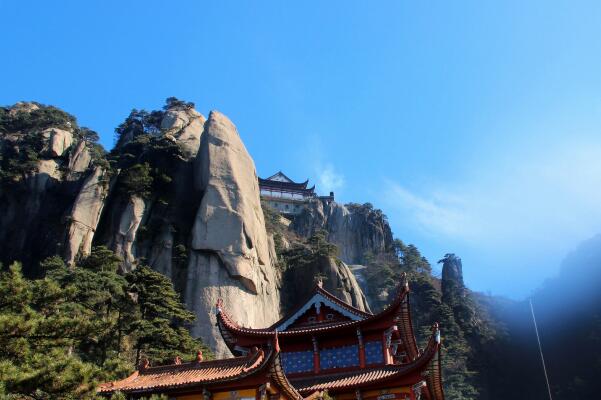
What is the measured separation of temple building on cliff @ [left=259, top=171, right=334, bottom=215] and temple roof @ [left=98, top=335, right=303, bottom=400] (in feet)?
211

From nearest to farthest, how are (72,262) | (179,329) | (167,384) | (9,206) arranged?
1. (167,384)
2. (179,329)
3. (72,262)
4. (9,206)

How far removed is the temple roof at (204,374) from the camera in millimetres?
14047

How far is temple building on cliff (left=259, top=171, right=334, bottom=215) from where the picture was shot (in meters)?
82.6

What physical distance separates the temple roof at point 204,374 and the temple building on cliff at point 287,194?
64.2 metres

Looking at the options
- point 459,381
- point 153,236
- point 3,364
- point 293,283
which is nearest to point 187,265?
point 153,236

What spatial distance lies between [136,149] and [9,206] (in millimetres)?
10279

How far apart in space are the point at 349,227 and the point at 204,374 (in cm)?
6211

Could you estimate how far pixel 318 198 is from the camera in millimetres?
82688

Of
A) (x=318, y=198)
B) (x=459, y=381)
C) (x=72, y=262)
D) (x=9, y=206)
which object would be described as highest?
(x=318, y=198)

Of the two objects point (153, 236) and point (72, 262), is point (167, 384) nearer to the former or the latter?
point (72, 262)

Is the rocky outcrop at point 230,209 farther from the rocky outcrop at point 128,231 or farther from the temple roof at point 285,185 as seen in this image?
the temple roof at point 285,185

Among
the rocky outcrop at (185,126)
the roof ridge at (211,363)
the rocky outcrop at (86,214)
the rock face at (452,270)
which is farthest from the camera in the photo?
the rock face at (452,270)

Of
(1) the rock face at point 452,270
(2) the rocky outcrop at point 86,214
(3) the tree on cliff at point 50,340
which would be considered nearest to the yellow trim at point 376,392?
(3) the tree on cliff at point 50,340

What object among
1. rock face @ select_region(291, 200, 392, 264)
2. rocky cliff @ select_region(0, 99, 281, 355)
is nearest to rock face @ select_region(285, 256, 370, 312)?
rocky cliff @ select_region(0, 99, 281, 355)
